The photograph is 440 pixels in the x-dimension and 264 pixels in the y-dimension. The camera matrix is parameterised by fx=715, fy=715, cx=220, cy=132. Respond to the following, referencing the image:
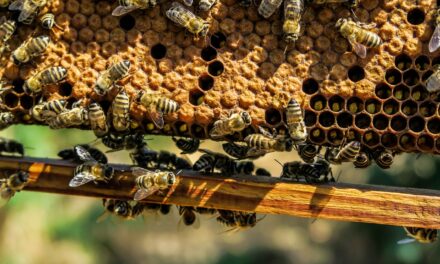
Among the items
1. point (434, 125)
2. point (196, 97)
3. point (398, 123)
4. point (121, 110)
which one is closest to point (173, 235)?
point (196, 97)

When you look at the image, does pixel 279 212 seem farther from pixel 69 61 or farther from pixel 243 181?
pixel 69 61

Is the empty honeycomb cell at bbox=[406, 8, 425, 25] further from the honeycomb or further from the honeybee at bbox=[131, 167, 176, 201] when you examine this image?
the honeybee at bbox=[131, 167, 176, 201]

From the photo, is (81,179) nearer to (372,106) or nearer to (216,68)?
(216,68)

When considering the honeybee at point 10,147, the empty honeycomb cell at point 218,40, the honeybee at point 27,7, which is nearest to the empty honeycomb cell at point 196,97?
the empty honeycomb cell at point 218,40

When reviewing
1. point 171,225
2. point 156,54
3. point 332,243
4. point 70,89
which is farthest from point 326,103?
point 171,225

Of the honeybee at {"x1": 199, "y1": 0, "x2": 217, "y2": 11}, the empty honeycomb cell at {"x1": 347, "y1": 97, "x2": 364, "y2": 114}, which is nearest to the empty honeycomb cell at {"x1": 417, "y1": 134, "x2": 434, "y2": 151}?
the empty honeycomb cell at {"x1": 347, "y1": 97, "x2": 364, "y2": 114}

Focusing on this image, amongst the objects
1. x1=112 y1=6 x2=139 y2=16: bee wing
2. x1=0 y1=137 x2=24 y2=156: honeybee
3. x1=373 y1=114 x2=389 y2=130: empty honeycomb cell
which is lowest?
x1=0 y1=137 x2=24 y2=156: honeybee

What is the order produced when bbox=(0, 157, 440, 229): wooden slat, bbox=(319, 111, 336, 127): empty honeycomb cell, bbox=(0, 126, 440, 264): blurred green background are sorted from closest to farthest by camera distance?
1. bbox=(0, 157, 440, 229): wooden slat
2. bbox=(319, 111, 336, 127): empty honeycomb cell
3. bbox=(0, 126, 440, 264): blurred green background
